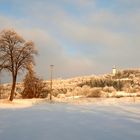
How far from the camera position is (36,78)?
78.0 metres

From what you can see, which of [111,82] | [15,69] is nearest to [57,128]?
[15,69]

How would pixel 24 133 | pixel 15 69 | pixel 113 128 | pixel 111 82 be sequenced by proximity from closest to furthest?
pixel 24 133 → pixel 113 128 → pixel 15 69 → pixel 111 82

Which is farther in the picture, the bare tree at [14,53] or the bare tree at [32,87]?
the bare tree at [32,87]

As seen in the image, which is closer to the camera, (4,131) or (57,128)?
(4,131)

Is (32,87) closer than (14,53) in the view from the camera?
No

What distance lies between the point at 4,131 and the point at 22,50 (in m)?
36.9

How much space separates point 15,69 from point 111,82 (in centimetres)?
8952

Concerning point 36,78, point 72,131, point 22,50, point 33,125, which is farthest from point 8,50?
point 72,131

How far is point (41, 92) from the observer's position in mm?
79312

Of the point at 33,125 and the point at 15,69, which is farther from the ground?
the point at 15,69

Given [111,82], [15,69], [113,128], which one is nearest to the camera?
[113,128]

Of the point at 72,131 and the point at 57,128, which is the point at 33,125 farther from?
the point at 72,131

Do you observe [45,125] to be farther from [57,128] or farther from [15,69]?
[15,69]

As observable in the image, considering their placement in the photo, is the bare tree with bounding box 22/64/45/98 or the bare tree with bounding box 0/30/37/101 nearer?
the bare tree with bounding box 0/30/37/101
